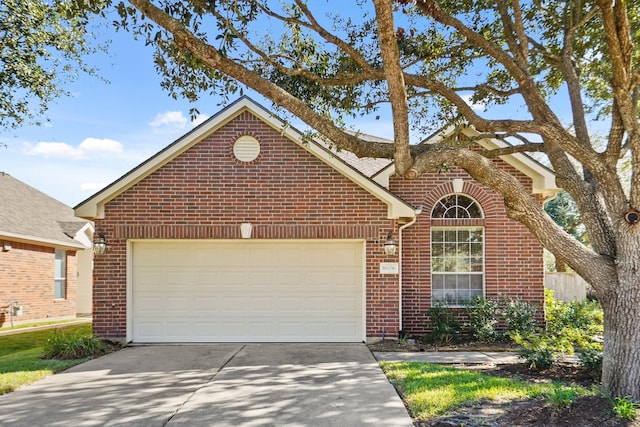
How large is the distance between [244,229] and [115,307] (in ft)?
10.7

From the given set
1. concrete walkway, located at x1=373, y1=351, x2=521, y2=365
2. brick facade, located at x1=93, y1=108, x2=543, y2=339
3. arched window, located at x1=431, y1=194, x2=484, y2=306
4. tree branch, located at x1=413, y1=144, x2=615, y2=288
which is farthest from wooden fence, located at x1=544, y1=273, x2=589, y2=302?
tree branch, located at x1=413, y1=144, x2=615, y2=288

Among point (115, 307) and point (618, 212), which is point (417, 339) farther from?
point (115, 307)

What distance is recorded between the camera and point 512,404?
18.3 ft

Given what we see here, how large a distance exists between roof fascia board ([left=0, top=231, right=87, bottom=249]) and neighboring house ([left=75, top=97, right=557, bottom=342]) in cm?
645

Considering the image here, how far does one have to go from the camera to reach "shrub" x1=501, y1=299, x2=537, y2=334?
10172 millimetres

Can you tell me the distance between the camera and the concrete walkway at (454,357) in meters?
8.28

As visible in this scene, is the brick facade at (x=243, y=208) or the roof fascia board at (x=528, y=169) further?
the roof fascia board at (x=528, y=169)

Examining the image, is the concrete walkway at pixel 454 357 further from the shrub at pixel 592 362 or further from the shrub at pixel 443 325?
the shrub at pixel 592 362

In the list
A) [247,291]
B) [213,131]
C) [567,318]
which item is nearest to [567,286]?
[567,318]

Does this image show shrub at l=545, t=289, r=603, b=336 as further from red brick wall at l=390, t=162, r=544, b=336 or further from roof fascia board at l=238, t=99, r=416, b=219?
roof fascia board at l=238, t=99, r=416, b=219

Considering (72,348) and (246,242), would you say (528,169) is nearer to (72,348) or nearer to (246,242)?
(246,242)

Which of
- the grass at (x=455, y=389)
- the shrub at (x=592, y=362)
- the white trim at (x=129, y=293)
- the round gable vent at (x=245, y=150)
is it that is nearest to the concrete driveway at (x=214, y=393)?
the grass at (x=455, y=389)

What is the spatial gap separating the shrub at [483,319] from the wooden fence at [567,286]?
7.70 metres

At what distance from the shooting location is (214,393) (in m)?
6.29
